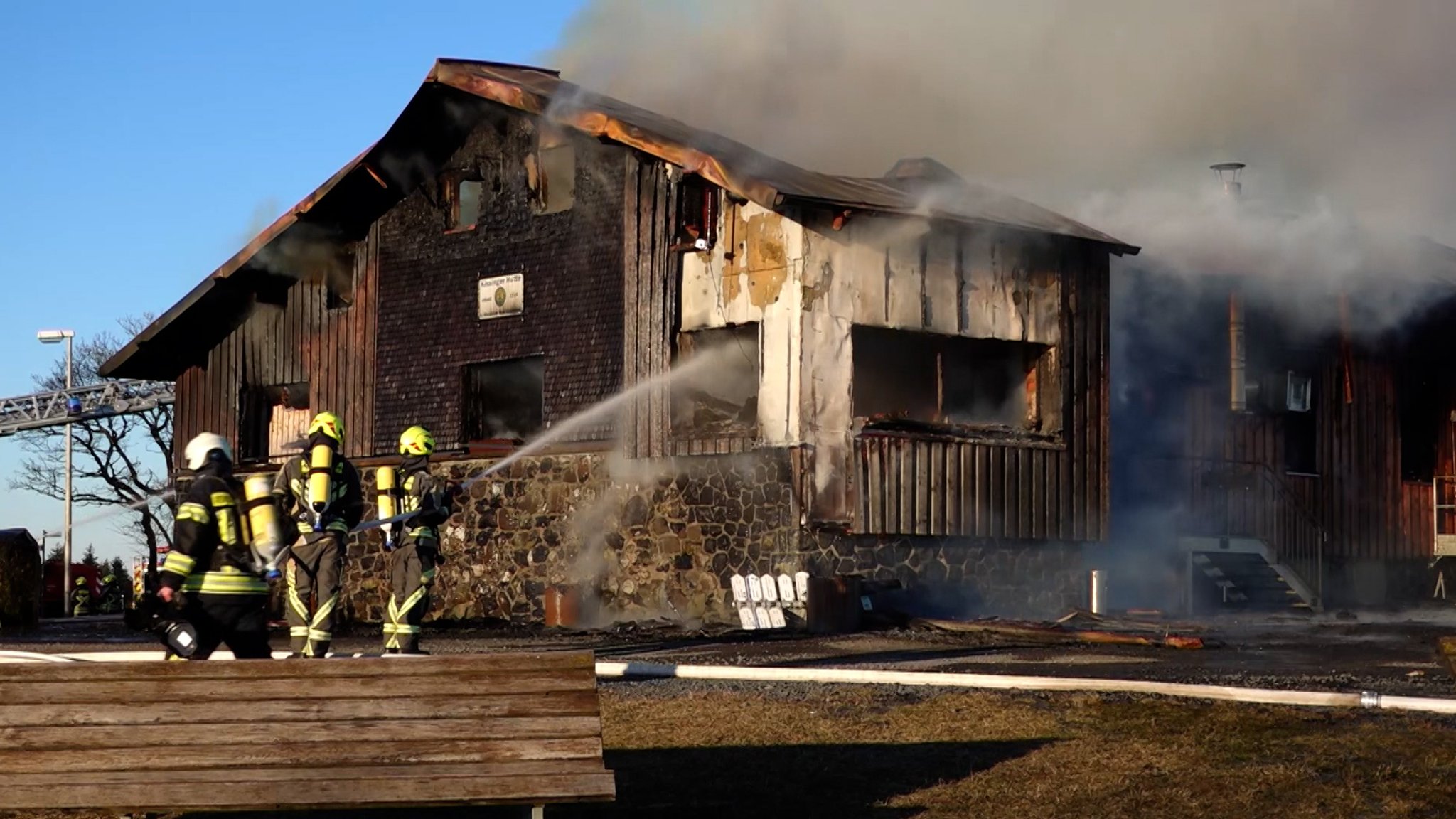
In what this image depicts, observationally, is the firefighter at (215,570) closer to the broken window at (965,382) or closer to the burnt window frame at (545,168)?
the broken window at (965,382)

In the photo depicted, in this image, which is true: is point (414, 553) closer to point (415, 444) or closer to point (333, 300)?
point (415, 444)

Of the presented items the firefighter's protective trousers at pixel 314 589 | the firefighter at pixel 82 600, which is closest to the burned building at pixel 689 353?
the firefighter's protective trousers at pixel 314 589

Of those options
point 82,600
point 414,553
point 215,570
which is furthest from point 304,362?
point 215,570

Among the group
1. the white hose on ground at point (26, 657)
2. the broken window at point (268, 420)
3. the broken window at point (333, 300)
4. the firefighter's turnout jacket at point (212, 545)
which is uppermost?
the broken window at point (333, 300)

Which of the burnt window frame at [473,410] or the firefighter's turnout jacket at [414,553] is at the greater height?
the burnt window frame at [473,410]

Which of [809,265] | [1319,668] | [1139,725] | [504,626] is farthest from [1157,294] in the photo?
[1139,725]

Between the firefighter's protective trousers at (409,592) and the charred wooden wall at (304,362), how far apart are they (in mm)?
12819

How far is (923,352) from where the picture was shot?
24.1m

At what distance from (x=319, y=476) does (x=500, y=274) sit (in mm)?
12532

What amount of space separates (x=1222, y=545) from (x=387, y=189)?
13760 millimetres

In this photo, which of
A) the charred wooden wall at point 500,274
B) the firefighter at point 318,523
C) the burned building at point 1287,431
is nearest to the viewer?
the firefighter at point 318,523

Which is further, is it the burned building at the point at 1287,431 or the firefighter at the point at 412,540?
the burned building at the point at 1287,431

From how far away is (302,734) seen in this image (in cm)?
760

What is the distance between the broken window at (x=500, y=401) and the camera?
1024 inches
